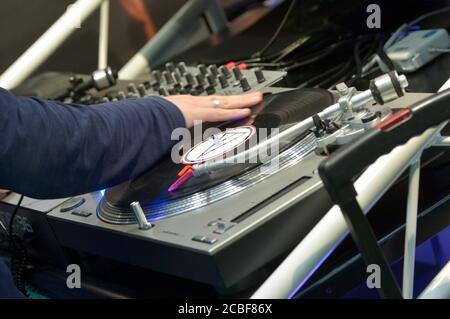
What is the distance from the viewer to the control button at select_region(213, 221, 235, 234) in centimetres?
68

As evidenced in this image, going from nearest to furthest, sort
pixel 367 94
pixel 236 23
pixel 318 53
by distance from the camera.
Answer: pixel 367 94 < pixel 318 53 < pixel 236 23

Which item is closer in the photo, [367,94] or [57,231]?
[367,94]

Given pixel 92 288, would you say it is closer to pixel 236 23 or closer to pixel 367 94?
pixel 367 94

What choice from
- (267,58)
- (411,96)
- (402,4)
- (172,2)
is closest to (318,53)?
(267,58)

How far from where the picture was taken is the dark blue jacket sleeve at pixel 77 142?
30.5 inches

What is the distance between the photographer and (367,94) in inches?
30.2

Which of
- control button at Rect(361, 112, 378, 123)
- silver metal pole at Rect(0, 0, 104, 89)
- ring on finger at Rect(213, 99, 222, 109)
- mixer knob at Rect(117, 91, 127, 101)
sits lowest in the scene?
mixer knob at Rect(117, 91, 127, 101)

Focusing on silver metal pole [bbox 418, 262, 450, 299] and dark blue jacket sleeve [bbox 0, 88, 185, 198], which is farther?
dark blue jacket sleeve [bbox 0, 88, 185, 198]

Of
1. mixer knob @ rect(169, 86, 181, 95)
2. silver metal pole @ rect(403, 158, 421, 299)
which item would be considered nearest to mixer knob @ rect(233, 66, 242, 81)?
mixer knob @ rect(169, 86, 181, 95)

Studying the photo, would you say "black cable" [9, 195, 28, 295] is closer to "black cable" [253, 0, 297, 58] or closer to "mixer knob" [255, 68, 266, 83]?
"mixer knob" [255, 68, 266, 83]

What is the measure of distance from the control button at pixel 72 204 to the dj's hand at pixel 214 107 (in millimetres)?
187

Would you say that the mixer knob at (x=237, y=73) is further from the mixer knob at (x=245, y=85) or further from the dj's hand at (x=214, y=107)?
the dj's hand at (x=214, y=107)

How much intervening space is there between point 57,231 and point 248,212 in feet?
1.17

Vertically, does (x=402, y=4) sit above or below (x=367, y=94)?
below
